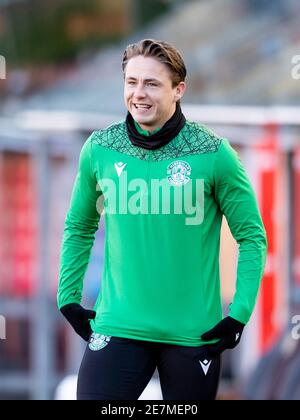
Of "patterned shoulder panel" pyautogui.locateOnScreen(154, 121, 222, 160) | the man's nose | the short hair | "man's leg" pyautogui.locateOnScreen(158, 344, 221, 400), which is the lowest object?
"man's leg" pyautogui.locateOnScreen(158, 344, 221, 400)

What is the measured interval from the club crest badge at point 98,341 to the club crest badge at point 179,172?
0.45 m

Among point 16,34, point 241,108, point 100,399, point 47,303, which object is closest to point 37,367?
point 47,303

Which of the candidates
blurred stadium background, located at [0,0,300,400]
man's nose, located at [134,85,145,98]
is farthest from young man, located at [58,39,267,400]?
blurred stadium background, located at [0,0,300,400]

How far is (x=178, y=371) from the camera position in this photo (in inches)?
149

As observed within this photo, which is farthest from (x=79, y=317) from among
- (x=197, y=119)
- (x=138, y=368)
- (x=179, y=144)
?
(x=197, y=119)

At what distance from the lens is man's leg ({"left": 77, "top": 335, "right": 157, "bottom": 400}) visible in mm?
Result: 3789

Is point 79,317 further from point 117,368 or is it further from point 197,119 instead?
point 197,119

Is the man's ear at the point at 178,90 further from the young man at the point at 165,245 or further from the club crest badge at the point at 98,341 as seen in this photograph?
the club crest badge at the point at 98,341

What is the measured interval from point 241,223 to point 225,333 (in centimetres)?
29

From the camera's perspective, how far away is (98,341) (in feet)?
12.5

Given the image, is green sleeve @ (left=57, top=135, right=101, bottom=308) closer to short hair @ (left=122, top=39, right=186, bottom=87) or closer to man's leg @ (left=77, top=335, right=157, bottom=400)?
man's leg @ (left=77, top=335, right=157, bottom=400)

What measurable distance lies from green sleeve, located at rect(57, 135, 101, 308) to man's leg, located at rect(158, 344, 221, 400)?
11.9 inches

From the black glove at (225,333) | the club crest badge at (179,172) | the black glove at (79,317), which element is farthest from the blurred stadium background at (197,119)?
the club crest badge at (179,172)

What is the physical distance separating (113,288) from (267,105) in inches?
234
